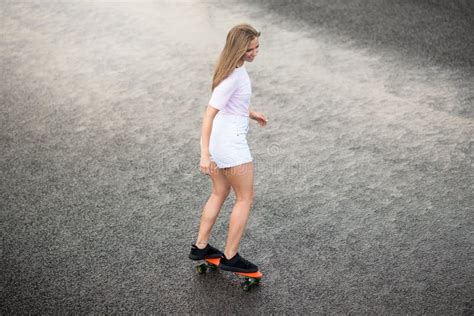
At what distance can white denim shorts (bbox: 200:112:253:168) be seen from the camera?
136 inches

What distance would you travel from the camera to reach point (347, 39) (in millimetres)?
7711

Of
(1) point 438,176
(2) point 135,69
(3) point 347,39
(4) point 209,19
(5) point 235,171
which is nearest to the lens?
(5) point 235,171

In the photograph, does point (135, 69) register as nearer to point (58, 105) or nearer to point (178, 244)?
point (58, 105)

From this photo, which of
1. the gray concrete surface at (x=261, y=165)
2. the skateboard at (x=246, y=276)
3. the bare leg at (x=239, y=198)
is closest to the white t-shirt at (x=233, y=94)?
the bare leg at (x=239, y=198)

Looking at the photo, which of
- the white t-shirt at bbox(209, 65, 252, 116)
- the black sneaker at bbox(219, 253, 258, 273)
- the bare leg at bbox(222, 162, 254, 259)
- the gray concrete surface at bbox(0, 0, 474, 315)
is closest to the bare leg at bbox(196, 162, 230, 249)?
the bare leg at bbox(222, 162, 254, 259)

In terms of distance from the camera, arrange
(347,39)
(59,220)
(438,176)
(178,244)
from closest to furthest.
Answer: (178,244) < (59,220) < (438,176) < (347,39)

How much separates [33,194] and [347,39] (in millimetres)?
4758

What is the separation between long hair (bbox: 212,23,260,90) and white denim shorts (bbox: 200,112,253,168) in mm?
257

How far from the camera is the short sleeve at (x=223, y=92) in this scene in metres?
3.33

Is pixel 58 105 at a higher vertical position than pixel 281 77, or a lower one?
lower

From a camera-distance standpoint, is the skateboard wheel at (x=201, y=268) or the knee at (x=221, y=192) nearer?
the knee at (x=221, y=192)

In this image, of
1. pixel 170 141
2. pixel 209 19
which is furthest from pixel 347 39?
pixel 170 141

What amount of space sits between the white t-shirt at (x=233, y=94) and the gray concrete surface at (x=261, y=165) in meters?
1.24

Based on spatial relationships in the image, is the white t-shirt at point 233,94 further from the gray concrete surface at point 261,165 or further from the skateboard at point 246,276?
the gray concrete surface at point 261,165
